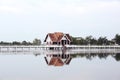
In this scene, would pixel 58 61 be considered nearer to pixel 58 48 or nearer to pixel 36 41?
pixel 58 48

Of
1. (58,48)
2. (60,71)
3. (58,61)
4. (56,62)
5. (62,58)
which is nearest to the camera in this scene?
(60,71)

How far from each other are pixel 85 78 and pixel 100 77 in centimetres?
111

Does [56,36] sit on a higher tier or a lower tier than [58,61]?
higher

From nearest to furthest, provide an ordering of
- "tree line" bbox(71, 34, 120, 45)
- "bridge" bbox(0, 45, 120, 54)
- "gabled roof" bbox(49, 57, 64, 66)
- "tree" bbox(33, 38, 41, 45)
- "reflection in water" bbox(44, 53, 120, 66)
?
"gabled roof" bbox(49, 57, 64, 66) < "reflection in water" bbox(44, 53, 120, 66) < "bridge" bbox(0, 45, 120, 54) < "tree line" bbox(71, 34, 120, 45) < "tree" bbox(33, 38, 41, 45)

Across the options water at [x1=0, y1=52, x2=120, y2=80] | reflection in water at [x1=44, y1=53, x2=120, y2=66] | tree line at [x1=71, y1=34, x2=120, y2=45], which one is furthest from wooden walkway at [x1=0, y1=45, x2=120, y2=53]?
water at [x1=0, y1=52, x2=120, y2=80]

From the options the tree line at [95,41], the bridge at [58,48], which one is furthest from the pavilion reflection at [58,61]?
the tree line at [95,41]

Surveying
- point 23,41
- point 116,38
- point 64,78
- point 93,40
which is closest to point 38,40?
point 23,41

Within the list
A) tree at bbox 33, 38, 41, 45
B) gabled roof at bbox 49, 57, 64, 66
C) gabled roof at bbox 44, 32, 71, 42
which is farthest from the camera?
tree at bbox 33, 38, 41, 45

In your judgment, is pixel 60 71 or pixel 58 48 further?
pixel 58 48

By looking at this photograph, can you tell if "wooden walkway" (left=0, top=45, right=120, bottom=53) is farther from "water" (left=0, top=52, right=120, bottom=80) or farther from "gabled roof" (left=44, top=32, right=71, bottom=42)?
"water" (left=0, top=52, right=120, bottom=80)

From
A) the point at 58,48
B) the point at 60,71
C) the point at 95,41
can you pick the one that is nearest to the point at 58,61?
the point at 60,71

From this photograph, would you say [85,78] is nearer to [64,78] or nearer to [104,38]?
[64,78]

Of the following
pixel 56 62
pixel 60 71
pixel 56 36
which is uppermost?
pixel 56 36

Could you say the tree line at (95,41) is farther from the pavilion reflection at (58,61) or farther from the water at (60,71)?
the water at (60,71)
